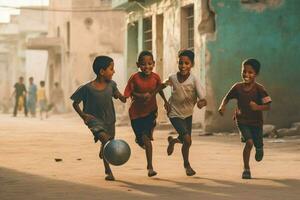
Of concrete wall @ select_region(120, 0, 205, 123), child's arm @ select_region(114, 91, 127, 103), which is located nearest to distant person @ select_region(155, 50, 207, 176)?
child's arm @ select_region(114, 91, 127, 103)

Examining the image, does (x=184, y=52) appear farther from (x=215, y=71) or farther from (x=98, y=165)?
(x=215, y=71)

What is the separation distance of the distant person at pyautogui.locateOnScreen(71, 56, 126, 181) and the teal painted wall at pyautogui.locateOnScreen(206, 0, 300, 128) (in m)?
8.77

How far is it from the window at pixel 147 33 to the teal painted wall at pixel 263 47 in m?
6.34

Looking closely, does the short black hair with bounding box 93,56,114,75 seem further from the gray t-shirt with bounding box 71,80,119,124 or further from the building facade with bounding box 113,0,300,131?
the building facade with bounding box 113,0,300,131

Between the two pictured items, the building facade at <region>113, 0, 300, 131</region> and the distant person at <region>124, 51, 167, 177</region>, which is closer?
the distant person at <region>124, 51, 167, 177</region>

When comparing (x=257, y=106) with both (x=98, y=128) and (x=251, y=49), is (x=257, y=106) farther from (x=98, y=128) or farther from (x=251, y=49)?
(x=251, y=49)

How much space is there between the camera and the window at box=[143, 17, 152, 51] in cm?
2292

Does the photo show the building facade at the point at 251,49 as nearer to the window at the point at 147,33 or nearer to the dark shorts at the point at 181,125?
the window at the point at 147,33

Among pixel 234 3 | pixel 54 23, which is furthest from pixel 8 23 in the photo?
pixel 234 3

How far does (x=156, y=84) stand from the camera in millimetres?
8094

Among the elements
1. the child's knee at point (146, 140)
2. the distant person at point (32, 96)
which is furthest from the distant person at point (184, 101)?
the distant person at point (32, 96)

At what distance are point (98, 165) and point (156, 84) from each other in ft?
6.24

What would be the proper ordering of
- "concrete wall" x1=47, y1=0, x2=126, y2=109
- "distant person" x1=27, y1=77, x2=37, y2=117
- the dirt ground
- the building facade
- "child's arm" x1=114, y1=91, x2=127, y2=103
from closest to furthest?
the dirt ground
"child's arm" x1=114, y1=91, x2=127, y2=103
the building facade
"distant person" x1=27, y1=77, x2=37, y2=117
"concrete wall" x1=47, y1=0, x2=126, y2=109

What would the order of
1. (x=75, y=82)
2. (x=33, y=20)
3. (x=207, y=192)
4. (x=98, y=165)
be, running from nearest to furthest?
(x=207, y=192) → (x=98, y=165) → (x=75, y=82) → (x=33, y=20)
